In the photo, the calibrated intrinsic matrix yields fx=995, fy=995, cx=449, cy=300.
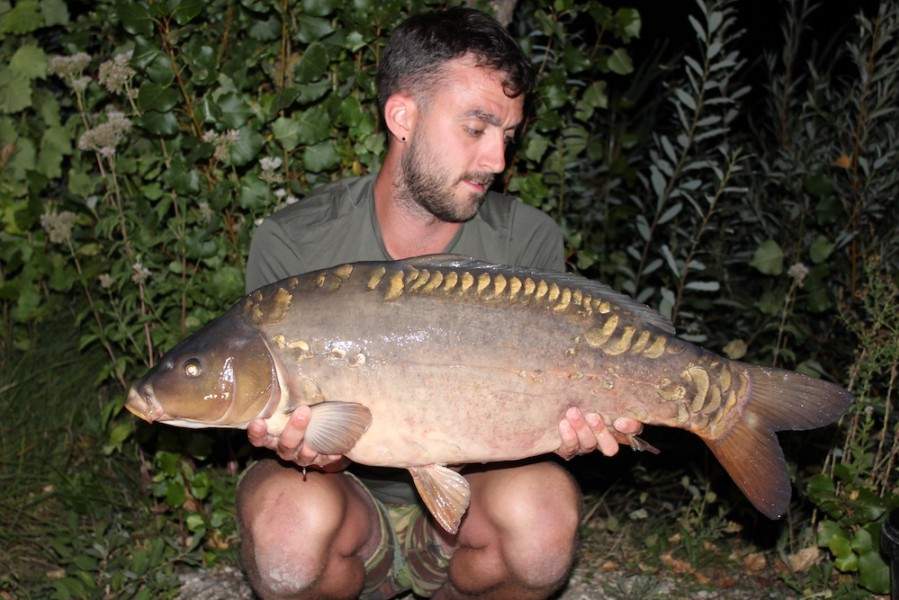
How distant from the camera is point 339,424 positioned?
7.11 ft

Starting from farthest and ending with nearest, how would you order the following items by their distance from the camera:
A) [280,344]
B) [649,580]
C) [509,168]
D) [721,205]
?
[721,205], [509,168], [649,580], [280,344]

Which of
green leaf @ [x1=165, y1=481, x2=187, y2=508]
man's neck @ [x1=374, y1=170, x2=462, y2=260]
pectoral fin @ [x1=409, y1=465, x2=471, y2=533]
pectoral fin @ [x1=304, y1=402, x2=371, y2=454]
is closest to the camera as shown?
pectoral fin @ [x1=304, y1=402, x2=371, y2=454]

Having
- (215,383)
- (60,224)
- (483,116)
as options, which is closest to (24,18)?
(60,224)

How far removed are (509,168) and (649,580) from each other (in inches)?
55.8

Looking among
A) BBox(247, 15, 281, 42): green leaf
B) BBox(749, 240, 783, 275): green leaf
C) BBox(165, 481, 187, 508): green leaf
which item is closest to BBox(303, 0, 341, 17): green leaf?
BBox(247, 15, 281, 42): green leaf

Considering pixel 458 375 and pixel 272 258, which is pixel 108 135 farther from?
pixel 458 375

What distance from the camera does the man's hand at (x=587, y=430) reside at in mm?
2262

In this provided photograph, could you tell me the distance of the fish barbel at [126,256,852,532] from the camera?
2.21 m

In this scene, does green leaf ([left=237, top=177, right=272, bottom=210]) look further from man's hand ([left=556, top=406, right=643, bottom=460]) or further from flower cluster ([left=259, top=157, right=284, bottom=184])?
man's hand ([left=556, top=406, right=643, bottom=460])

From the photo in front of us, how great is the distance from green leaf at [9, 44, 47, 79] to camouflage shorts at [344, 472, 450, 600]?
2.10 metres

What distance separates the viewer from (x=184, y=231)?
3.12 meters

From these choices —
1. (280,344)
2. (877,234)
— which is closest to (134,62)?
(280,344)

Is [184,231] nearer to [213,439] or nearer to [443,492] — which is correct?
[213,439]

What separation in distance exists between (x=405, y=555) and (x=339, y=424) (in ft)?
2.55
